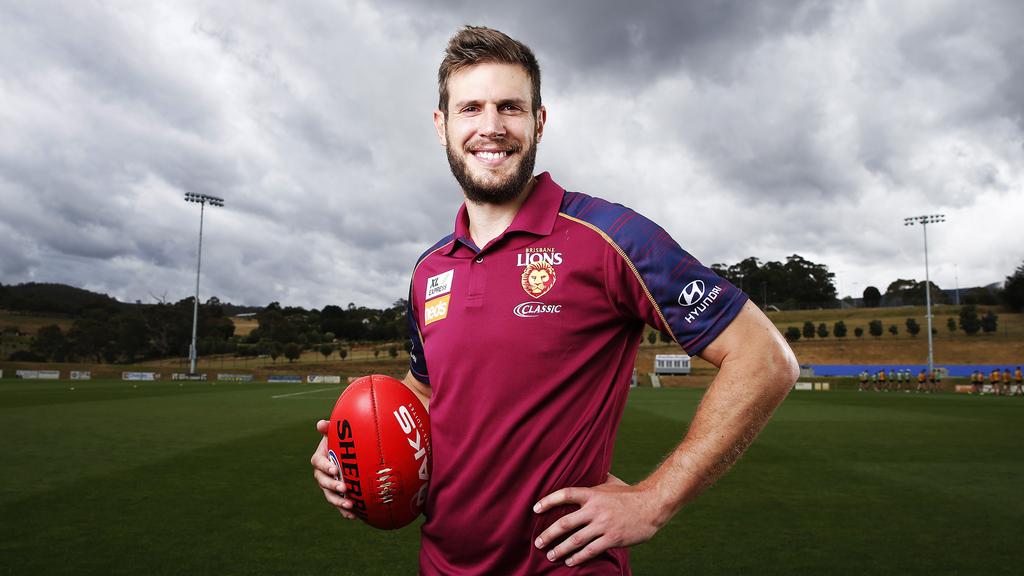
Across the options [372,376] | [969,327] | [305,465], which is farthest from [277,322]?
[372,376]

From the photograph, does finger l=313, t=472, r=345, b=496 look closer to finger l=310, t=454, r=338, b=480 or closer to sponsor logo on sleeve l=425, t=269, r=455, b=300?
finger l=310, t=454, r=338, b=480

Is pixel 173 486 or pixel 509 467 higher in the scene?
pixel 509 467

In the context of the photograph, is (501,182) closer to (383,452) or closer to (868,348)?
(383,452)

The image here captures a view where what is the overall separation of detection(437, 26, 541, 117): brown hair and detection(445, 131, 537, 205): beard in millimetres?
155

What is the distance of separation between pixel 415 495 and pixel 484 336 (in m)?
0.60

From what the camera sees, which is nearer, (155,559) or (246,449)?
(155,559)

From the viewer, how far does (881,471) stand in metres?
8.75

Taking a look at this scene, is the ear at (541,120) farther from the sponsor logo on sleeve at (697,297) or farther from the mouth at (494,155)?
the sponsor logo on sleeve at (697,297)

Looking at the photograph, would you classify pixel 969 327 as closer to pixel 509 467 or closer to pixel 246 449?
pixel 246 449

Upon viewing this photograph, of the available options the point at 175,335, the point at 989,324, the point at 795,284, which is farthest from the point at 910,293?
the point at 175,335

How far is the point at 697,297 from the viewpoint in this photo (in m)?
1.70

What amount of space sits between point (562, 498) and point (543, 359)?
0.37m

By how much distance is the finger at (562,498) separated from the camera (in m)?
1.60

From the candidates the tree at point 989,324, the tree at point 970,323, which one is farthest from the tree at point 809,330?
the tree at point 989,324
